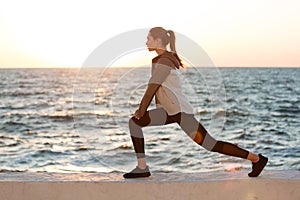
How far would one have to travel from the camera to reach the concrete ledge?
13.3 feet

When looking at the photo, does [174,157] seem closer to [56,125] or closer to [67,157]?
[67,157]

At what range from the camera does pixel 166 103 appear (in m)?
4.29

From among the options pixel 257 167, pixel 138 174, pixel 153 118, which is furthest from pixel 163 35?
pixel 257 167

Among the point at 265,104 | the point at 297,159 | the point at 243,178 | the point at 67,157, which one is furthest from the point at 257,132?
the point at 243,178

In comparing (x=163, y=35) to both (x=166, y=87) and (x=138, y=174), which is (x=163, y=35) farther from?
(x=138, y=174)

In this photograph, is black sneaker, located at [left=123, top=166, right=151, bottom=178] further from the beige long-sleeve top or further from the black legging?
the beige long-sleeve top

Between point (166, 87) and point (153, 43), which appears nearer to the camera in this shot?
point (166, 87)

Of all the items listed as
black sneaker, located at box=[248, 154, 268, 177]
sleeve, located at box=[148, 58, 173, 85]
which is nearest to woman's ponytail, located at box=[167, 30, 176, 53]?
sleeve, located at box=[148, 58, 173, 85]

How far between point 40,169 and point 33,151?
340cm

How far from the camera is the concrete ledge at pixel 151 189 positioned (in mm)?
4059

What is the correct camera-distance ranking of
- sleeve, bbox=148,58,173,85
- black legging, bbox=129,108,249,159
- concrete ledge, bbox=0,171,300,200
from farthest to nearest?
black legging, bbox=129,108,249,159
sleeve, bbox=148,58,173,85
concrete ledge, bbox=0,171,300,200

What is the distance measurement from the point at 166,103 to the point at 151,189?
61 cm

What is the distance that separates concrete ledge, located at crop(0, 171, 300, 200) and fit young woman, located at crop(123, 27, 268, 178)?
0.68ft

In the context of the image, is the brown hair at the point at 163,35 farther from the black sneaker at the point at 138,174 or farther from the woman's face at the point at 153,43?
the black sneaker at the point at 138,174
